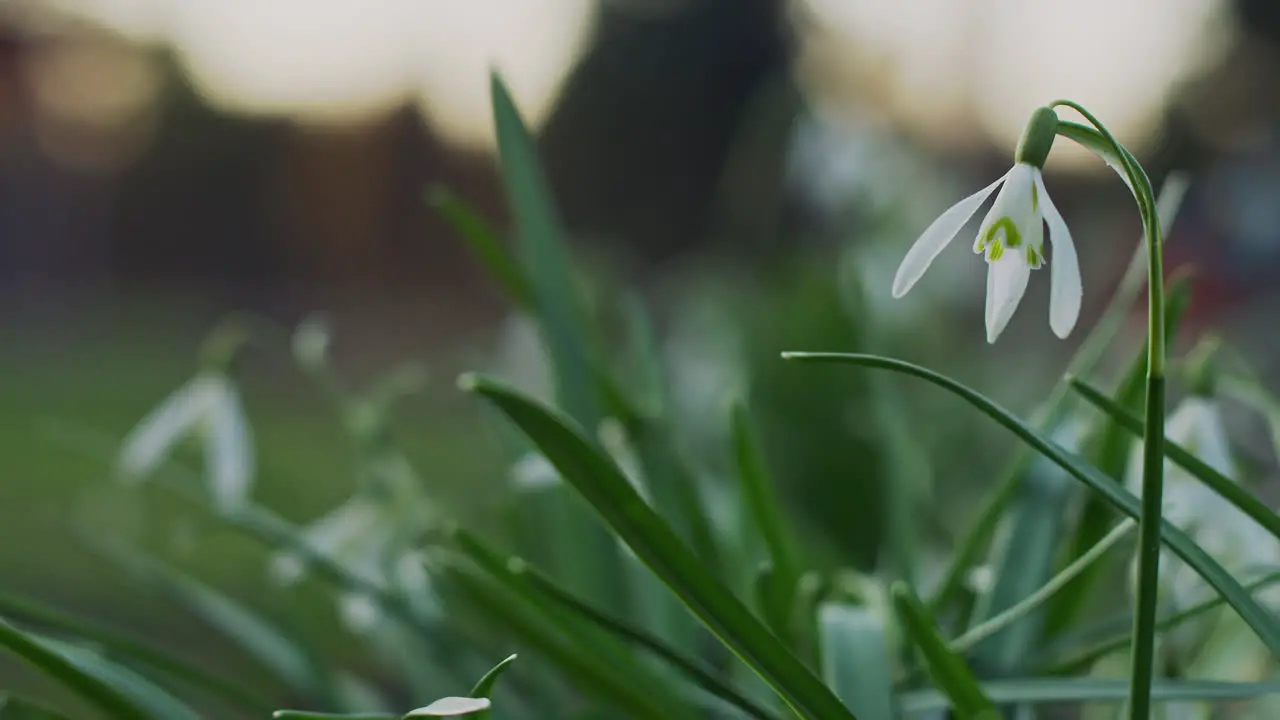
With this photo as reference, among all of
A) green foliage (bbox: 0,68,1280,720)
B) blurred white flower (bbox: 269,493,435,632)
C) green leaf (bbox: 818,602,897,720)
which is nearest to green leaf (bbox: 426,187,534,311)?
green foliage (bbox: 0,68,1280,720)

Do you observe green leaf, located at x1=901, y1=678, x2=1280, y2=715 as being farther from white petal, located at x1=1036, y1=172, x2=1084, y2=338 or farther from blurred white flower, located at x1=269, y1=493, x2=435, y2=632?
blurred white flower, located at x1=269, y1=493, x2=435, y2=632

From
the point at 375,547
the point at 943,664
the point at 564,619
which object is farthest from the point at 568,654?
the point at 375,547

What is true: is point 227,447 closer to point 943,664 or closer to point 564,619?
point 564,619

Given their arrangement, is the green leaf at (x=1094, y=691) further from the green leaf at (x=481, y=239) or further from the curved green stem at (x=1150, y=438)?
the green leaf at (x=481, y=239)

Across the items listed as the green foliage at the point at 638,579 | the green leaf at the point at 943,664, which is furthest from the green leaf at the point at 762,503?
the green leaf at the point at 943,664

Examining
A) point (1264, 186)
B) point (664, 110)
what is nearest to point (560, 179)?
point (664, 110)

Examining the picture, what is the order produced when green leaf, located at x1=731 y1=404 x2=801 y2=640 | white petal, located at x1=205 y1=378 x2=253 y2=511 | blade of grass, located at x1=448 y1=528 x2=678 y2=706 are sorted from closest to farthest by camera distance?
blade of grass, located at x1=448 y1=528 x2=678 y2=706
green leaf, located at x1=731 y1=404 x2=801 y2=640
white petal, located at x1=205 y1=378 x2=253 y2=511

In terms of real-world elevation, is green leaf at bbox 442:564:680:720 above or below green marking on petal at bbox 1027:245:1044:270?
below
